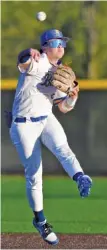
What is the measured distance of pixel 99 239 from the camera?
251 inches

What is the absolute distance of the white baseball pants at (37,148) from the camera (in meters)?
5.89

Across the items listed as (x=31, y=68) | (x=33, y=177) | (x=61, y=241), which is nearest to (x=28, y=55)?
(x=31, y=68)

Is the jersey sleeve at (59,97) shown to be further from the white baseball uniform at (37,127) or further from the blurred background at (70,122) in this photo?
the blurred background at (70,122)

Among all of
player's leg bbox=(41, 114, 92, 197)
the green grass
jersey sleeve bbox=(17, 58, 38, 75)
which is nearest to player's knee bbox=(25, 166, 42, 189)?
player's leg bbox=(41, 114, 92, 197)

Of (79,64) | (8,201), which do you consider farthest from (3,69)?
(8,201)

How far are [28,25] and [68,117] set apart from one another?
245 inches

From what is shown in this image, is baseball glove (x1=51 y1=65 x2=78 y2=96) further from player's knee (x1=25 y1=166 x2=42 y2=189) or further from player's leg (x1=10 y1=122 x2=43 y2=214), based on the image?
player's knee (x1=25 y1=166 x2=42 y2=189)

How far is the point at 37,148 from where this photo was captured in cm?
596

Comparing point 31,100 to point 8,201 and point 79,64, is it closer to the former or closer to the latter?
point 8,201

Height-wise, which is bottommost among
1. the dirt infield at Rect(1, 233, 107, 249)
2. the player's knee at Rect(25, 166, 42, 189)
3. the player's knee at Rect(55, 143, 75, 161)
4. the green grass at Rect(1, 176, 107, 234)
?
the green grass at Rect(1, 176, 107, 234)

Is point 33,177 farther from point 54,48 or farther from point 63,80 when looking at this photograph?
point 54,48

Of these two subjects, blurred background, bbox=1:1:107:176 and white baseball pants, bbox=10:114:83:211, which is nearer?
white baseball pants, bbox=10:114:83:211

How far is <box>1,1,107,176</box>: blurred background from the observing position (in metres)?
11.6

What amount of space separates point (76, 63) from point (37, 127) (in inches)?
411
